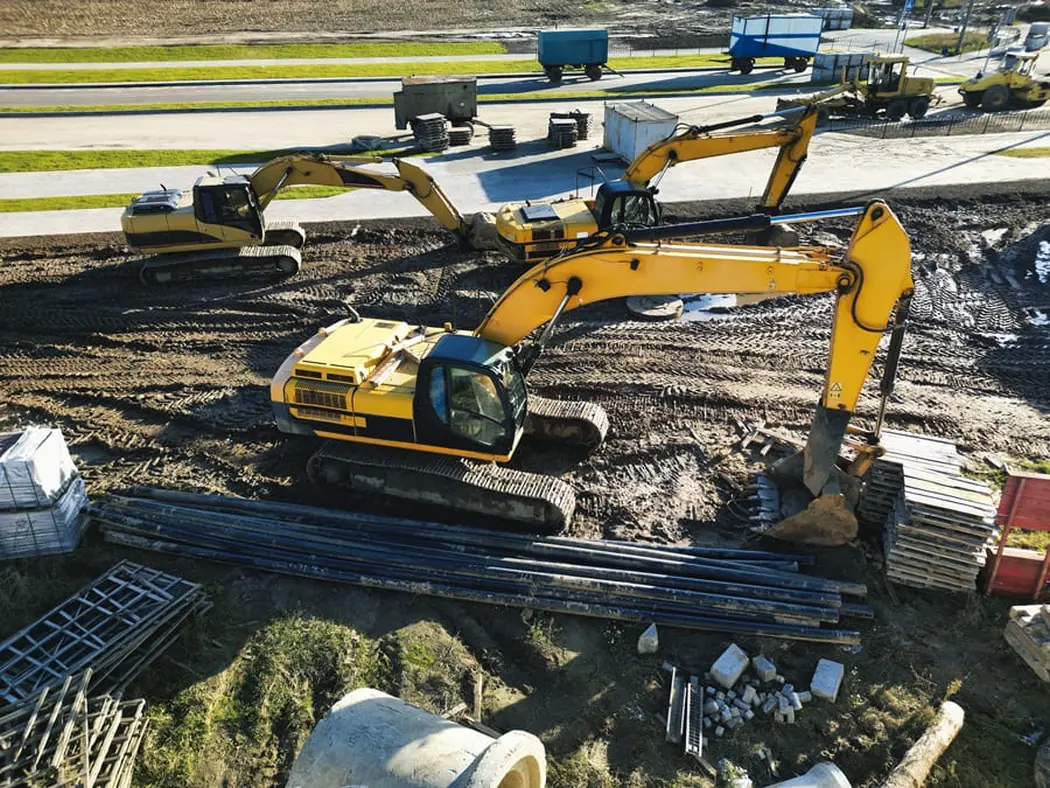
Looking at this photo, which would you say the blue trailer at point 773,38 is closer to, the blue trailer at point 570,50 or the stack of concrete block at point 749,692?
the blue trailer at point 570,50

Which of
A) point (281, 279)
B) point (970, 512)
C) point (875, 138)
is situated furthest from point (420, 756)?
point (875, 138)

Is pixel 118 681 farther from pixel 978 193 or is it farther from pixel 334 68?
pixel 334 68

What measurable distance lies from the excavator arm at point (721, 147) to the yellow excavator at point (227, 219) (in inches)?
203

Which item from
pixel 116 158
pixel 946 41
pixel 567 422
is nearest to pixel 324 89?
pixel 116 158

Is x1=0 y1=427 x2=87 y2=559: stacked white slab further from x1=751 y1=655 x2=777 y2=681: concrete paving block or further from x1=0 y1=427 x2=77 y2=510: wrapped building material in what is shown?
x1=751 y1=655 x2=777 y2=681: concrete paving block

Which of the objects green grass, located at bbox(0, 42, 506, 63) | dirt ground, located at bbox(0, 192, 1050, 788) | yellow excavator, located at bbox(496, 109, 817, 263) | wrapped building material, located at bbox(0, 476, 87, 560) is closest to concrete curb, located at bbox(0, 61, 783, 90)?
green grass, located at bbox(0, 42, 506, 63)

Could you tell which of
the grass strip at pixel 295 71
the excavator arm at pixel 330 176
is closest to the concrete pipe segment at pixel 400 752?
the excavator arm at pixel 330 176

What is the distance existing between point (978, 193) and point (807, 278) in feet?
52.7

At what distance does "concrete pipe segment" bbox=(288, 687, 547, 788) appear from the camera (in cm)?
573

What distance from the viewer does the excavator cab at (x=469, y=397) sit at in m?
9.75

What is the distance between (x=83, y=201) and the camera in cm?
2159

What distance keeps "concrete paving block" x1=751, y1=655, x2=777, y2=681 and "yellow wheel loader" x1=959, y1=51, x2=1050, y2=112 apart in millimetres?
32134

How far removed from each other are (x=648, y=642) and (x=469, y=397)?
12.3 feet

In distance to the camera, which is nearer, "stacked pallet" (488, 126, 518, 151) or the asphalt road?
"stacked pallet" (488, 126, 518, 151)
